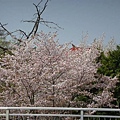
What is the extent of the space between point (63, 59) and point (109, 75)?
1425 mm

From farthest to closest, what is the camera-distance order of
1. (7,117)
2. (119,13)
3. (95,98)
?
(119,13)
(95,98)
(7,117)

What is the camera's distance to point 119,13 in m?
18.1

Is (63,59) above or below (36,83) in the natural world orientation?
above

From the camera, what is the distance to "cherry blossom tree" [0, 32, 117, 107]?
27.7ft

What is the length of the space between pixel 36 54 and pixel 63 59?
730 mm

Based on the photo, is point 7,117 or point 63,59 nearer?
point 7,117

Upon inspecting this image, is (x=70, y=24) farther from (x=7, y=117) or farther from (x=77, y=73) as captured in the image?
(x=7, y=117)

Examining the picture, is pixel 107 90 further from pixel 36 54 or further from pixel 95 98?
pixel 36 54

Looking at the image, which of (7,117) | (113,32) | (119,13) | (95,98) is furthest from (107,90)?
(113,32)

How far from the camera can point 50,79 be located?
8.53 metres

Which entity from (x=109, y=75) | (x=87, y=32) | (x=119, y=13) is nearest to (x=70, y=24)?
(x=87, y=32)

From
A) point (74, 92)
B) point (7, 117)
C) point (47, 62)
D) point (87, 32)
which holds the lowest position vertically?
point (7, 117)

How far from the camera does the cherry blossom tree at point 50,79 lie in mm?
8438

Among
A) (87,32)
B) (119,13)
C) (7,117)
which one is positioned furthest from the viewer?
(87,32)
